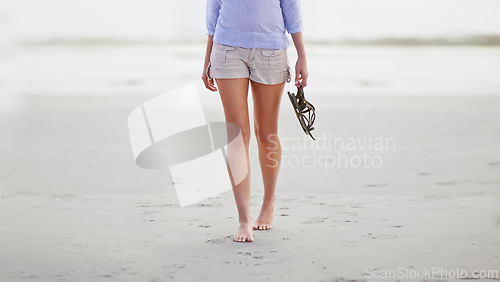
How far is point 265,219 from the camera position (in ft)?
11.8

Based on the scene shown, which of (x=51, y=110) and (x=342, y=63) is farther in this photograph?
(x=342, y=63)

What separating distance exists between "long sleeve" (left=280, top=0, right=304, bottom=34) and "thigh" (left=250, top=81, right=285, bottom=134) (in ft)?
0.96

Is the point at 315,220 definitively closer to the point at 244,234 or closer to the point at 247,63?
the point at 244,234

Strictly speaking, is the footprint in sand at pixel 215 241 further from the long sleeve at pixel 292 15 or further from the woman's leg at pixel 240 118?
the long sleeve at pixel 292 15

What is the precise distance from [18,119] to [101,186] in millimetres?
4060

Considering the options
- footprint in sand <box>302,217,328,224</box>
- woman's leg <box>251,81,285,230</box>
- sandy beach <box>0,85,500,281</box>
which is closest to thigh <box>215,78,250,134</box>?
woman's leg <box>251,81,285,230</box>

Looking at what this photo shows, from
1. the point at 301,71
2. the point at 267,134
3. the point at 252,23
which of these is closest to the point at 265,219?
the point at 267,134

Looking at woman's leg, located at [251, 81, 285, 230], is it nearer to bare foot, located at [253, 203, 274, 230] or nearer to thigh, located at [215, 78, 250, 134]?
bare foot, located at [253, 203, 274, 230]

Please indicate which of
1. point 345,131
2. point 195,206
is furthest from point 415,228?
point 345,131

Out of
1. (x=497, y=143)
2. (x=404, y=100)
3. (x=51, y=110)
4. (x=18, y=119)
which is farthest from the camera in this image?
A: (x=404, y=100)

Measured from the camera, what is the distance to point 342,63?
19875 millimetres

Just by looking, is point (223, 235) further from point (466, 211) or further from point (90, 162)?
point (90, 162)

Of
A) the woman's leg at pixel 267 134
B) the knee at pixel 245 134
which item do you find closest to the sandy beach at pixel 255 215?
the woman's leg at pixel 267 134

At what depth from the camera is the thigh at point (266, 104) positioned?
132 inches
